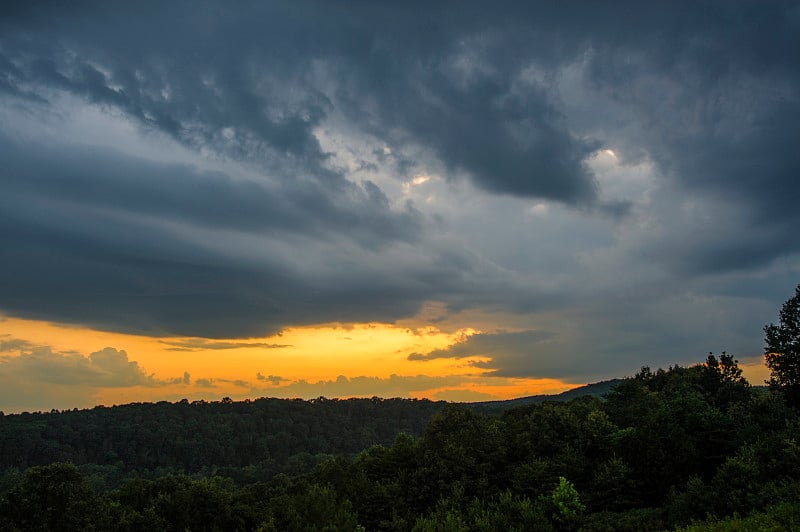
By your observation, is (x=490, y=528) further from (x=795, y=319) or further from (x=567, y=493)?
(x=795, y=319)

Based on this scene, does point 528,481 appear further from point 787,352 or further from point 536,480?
point 787,352

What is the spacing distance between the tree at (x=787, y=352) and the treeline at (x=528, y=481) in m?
2.67

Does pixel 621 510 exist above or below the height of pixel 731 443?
below

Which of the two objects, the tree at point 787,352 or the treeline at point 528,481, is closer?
the treeline at point 528,481

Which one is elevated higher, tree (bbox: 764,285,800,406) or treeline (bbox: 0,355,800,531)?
tree (bbox: 764,285,800,406)

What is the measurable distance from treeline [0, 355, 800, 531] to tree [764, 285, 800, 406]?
267cm

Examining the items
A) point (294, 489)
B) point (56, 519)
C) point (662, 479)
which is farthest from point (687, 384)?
point (56, 519)

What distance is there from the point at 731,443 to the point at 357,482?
1835 inches

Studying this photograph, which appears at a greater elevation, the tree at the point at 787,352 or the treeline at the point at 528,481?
the tree at the point at 787,352

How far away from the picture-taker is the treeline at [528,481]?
48188 mm

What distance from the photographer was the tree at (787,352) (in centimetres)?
6688

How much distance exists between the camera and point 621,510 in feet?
192

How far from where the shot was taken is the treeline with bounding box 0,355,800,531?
1897 inches

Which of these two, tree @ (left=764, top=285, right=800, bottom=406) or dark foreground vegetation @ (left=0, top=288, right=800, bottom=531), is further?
tree @ (left=764, top=285, right=800, bottom=406)
